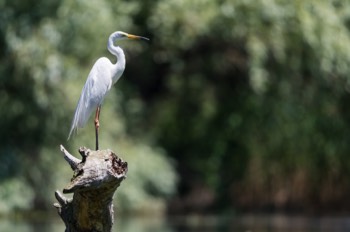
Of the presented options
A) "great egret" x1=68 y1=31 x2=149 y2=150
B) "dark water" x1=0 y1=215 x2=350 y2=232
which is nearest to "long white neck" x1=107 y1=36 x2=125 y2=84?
"great egret" x1=68 y1=31 x2=149 y2=150

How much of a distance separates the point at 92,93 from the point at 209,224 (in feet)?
32.2

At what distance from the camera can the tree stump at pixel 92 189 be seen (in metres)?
7.88

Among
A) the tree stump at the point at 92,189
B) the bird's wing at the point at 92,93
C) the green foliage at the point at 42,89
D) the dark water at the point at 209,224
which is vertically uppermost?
the green foliage at the point at 42,89

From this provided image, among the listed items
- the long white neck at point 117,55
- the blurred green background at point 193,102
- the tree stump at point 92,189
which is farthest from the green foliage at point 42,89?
the tree stump at point 92,189

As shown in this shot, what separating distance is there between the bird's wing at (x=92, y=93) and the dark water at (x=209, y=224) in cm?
641

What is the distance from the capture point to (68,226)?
8.48 meters

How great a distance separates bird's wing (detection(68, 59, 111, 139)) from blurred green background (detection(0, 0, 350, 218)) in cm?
786

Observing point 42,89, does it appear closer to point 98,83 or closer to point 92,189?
point 98,83

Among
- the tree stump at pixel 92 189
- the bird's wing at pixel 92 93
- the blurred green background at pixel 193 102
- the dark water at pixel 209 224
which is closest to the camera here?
the tree stump at pixel 92 189

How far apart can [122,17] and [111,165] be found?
13.4 m

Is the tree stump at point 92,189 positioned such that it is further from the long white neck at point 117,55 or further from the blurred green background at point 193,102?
the blurred green background at point 193,102

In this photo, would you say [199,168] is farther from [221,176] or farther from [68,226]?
[68,226]

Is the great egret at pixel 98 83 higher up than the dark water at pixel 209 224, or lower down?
lower down

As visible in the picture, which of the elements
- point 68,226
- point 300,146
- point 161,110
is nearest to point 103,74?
point 68,226
